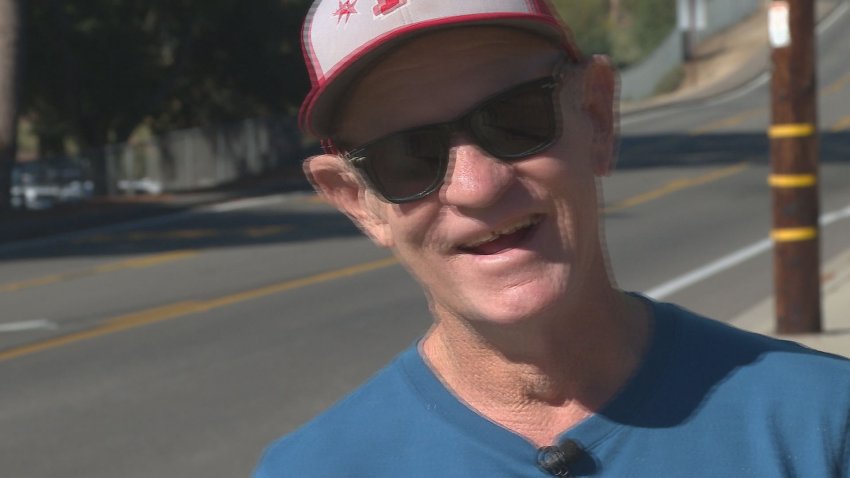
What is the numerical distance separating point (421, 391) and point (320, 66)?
1.52 ft

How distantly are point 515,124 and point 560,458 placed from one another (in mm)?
430

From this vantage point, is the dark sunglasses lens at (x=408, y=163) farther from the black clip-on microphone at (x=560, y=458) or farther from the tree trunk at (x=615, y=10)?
the tree trunk at (x=615, y=10)

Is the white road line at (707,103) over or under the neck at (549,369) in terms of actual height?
under

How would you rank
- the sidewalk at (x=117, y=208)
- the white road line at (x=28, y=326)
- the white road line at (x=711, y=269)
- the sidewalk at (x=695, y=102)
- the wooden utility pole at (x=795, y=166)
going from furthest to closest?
1. the sidewalk at (x=117, y=208)
2. the white road line at (x=711, y=269)
3. the white road line at (x=28, y=326)
4. the sidewalk at (x=695, y=102)
5. the wooden utility pole at (x=795, y=166)

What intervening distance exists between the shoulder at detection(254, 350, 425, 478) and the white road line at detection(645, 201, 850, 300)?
1045 centimetres

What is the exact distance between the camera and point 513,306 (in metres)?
1.81

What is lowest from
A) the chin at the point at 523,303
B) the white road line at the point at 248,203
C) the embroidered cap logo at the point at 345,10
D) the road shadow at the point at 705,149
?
the white road line at the point at 248,203

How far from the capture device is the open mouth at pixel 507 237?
1.84 m

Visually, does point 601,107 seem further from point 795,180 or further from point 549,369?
point 795,180

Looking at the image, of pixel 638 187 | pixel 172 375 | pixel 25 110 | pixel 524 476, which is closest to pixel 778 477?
pixel 524 476

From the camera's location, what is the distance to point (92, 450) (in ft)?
26.8

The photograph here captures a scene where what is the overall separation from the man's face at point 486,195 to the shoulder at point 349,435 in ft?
0.50

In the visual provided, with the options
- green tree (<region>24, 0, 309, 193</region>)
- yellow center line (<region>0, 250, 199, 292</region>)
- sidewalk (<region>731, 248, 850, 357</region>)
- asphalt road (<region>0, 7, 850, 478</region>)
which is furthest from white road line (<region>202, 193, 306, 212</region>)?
sidewalk (<region>731, 248, 850, 357</region>)

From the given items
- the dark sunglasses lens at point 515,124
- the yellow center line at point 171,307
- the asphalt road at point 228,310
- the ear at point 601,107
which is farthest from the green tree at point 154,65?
the dark sunglasses lens at point 515,124
